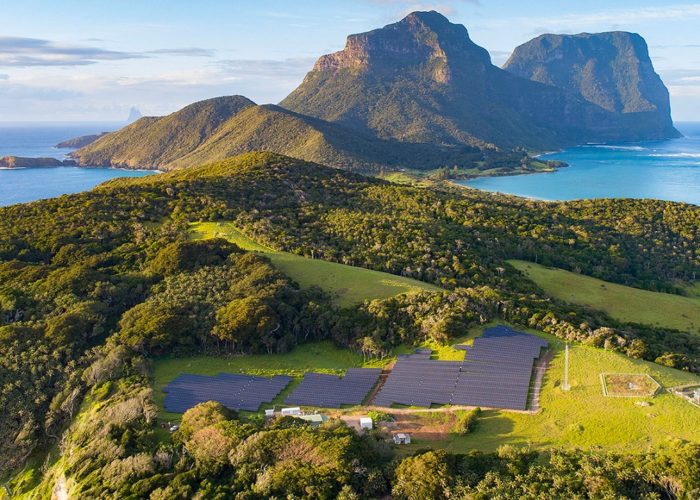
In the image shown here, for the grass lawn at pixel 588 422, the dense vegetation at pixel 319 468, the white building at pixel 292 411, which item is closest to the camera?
the dense vegetation at pixel 319 468

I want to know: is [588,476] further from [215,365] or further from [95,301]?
[95,301]

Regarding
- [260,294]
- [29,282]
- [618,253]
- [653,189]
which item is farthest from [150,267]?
[653,189]

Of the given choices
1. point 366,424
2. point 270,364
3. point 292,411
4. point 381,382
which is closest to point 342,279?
point 270,364

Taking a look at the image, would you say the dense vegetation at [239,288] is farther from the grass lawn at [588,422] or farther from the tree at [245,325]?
the grass lawn at [588,422]

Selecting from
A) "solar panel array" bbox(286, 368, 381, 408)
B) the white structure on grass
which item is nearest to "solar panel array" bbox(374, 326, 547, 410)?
"solar panel array" bbox(286, 368, 381, 408)

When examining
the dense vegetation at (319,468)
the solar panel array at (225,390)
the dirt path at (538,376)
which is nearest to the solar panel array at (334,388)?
the solar panel array at (225,390)

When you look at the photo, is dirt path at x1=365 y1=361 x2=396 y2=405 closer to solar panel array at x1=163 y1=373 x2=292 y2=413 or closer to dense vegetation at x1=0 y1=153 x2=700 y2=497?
dense vegetation at x1=0 y1=153 x2=700 y2=497
